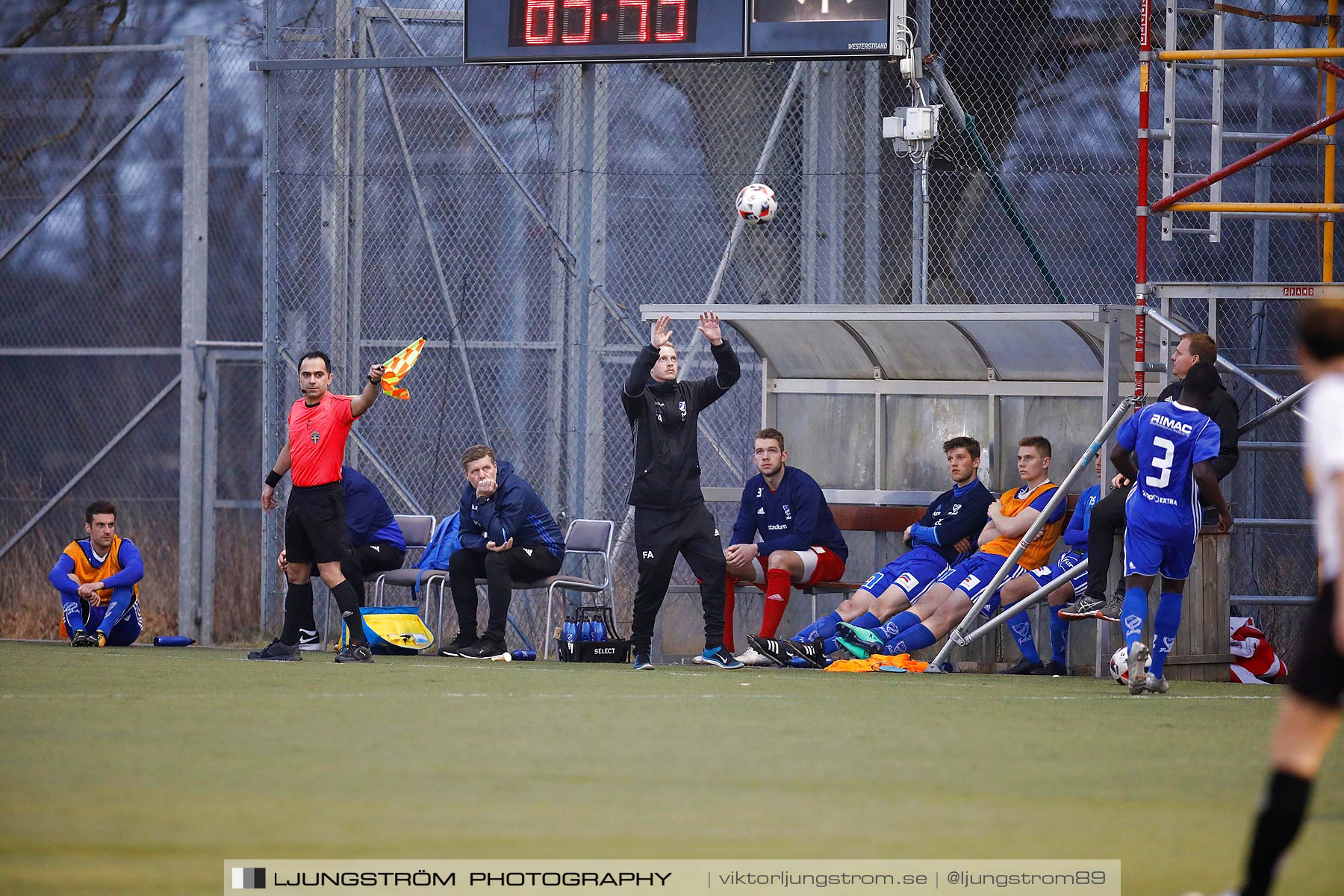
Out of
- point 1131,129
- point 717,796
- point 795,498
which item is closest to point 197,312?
point 795,498

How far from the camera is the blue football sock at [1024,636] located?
11773 mm

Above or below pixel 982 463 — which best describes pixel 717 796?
below

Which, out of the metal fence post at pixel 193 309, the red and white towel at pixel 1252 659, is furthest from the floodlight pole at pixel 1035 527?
the metal fence post at pixel 193 309

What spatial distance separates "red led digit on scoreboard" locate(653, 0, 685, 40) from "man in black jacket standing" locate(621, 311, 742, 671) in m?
2.38

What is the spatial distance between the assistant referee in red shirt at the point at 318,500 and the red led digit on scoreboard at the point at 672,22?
11.0ft

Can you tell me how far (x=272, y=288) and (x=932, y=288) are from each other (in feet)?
17.8

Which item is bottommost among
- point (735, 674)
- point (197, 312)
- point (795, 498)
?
point (735, 674)

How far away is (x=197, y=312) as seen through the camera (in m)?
14.1

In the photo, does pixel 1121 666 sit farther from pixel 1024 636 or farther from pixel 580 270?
pixel 580 270

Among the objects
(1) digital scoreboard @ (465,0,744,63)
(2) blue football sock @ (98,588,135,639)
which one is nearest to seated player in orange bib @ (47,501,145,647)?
(2) blue football sock @ (98,588,135,639)

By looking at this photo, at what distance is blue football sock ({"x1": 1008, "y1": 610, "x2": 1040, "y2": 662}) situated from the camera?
11773mm

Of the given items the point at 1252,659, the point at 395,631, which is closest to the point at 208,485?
the point at 395,631

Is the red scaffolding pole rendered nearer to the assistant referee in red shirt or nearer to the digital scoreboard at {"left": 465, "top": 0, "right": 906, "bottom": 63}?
the digital scoreboard at {"left": 465, "top": 0, "right": 906, "bottom": 63}

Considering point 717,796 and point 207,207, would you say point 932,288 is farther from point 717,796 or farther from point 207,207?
point 717,796
